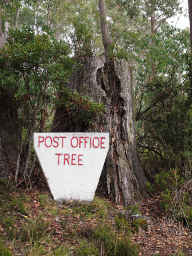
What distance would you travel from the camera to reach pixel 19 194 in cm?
454

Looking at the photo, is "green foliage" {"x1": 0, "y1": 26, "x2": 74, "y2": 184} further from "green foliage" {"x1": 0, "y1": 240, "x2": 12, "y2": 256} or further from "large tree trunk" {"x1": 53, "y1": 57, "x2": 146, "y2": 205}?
"green foliage" {"x1": 0, "y1": 240, "x2": 12, "y2": 256}

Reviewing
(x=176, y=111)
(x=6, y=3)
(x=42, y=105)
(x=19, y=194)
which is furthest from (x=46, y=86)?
(x=6, y=3)

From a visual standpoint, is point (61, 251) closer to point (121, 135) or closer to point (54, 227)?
point (54, 227)

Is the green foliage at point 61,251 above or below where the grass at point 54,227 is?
below

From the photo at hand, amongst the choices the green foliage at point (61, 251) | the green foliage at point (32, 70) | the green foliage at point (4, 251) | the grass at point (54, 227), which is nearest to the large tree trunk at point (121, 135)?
the grass at point (54, 227)

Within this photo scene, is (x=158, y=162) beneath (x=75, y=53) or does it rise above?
beneath

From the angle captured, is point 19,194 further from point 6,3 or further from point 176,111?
point 6,3

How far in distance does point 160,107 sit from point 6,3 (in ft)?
18.4

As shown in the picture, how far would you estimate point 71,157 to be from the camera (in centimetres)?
427

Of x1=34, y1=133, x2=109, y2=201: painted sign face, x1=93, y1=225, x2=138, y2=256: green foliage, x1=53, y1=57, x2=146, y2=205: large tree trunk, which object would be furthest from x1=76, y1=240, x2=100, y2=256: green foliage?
x1=53, y1=57, x2=146, y2=205: large tree trunk

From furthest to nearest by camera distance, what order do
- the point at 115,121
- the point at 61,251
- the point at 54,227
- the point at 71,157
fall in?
1. the point at 115,121
2. the point at 71,157
3. the point at 54,227
4. the point at 61,251

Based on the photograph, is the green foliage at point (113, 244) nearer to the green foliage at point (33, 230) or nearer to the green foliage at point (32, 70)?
the green foliage at point (33, 230)

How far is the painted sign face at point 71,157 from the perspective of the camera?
426 cm

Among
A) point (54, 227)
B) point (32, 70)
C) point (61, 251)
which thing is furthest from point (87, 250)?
point (32, 70)
